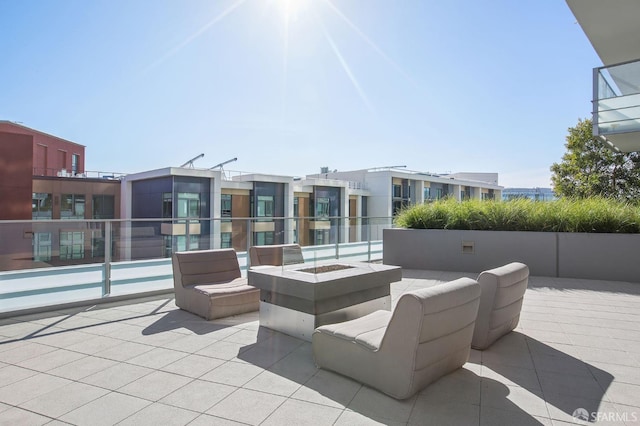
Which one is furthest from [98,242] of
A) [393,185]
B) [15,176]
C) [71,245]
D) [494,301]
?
[393,185]

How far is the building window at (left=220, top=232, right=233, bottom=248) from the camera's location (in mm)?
6132

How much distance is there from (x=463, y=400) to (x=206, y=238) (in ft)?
15.2

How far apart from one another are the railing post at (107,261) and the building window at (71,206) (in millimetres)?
21661

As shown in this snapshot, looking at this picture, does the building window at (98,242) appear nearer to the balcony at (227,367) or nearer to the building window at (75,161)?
the balcony at (227,367)

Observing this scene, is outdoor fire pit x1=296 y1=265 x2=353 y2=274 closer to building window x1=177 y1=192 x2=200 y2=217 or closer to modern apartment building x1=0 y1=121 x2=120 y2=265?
modern apartment building x1=0 y1=121 x2=120 y2=265

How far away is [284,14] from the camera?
6816 mm

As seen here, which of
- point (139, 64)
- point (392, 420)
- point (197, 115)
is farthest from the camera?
point (197, 115)

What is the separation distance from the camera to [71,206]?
23.1 m

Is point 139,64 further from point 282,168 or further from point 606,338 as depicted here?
point 282,168

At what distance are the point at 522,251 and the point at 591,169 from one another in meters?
10.9

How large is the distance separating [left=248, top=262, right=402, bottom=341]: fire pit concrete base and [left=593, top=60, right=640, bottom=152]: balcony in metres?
8.57

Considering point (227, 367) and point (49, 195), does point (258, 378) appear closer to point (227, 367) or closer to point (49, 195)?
point (227, 367)

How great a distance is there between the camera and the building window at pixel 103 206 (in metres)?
24.6

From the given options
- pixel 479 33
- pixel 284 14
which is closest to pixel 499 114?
pixel 479 33
